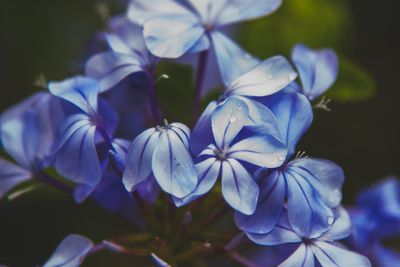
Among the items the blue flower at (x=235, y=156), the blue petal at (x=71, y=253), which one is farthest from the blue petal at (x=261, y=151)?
the blue petal at (x=71, y=253)

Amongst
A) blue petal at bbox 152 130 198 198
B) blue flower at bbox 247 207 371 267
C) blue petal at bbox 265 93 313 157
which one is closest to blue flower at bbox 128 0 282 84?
blue petal at bbox 265 93 313 157

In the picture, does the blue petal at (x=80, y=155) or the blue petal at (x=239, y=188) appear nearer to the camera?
the blue petal at (x=239, y=188)

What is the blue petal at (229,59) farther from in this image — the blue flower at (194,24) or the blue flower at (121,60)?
the blue flower at (121,60)

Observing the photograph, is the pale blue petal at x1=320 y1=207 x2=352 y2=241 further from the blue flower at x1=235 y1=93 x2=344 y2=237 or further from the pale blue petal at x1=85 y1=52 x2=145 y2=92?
the pale blue petal at x1=85 y1=52 x2=145 y2=92

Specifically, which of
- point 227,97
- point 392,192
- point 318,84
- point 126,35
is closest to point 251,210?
point 227,97

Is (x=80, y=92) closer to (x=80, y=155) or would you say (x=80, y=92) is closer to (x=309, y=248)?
(x=80, y=155)

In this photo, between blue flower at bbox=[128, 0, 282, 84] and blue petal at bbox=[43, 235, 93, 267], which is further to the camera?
blue flower at bbox=[128, 0, 282, 84]

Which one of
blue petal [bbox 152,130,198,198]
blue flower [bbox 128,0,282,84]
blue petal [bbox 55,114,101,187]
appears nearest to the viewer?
blue petal [bbox 152,130,198,198]
